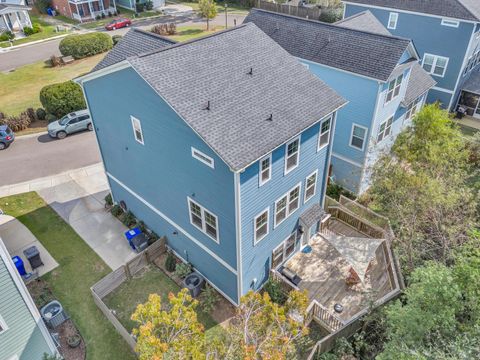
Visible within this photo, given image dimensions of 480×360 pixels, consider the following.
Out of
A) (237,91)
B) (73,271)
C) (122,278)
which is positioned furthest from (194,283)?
(237,91)

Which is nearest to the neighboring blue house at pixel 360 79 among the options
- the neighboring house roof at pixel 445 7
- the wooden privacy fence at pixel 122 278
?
the neighboring house roof at pixel 445 7

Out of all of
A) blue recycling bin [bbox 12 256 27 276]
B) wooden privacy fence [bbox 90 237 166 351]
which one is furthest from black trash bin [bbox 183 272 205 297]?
blue recycling bin [bbox 12 256 27 276]

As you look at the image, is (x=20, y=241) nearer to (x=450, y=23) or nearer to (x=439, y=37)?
(x=439, y=37)

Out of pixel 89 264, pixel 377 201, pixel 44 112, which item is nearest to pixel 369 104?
pixel 377 201

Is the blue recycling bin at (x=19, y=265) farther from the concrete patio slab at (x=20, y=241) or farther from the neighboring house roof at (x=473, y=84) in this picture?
the neighboring house roof at (x=473, y=84)

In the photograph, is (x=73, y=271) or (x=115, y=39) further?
(x=115, y=39)
